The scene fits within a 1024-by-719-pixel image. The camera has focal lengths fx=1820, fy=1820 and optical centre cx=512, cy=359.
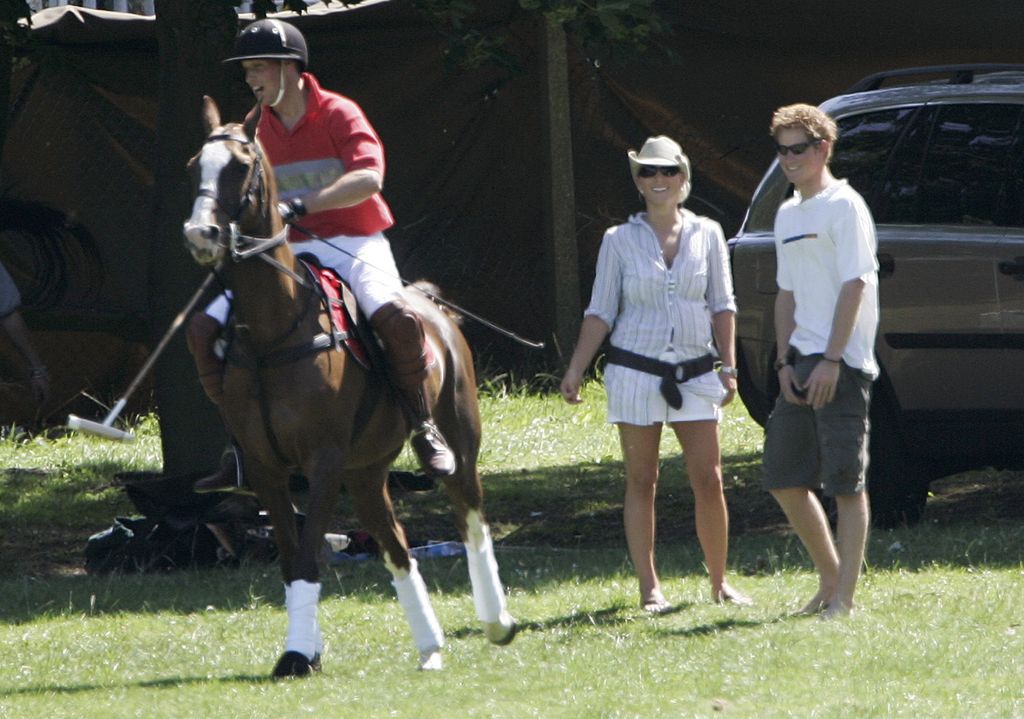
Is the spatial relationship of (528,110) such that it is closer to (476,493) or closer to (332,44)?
(332,44)

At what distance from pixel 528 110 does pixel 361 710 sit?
9.32m

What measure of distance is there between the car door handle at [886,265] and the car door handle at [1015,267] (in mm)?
535

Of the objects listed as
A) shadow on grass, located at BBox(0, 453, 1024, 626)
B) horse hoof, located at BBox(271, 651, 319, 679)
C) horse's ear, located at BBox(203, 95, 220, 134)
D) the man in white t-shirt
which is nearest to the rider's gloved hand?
horse's ear, located at BBox(203, 95, 220, 134)

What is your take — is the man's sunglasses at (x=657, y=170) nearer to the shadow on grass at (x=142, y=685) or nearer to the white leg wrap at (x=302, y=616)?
the white leg wrap at (x=302, y=616)

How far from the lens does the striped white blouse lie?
760 cm

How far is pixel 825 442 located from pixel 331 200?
213cm

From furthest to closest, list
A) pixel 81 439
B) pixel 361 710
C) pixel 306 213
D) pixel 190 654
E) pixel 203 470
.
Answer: pixel 81 439 < pixel 203 470 < pixel 190 654 < pixel 306 213 < pixel 361 710

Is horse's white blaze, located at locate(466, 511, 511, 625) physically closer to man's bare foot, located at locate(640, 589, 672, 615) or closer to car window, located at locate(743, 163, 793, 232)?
man's bare foot, located at locate(640, 589, 672, 615)

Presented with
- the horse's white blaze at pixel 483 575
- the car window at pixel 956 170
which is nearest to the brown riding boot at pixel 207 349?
the horse's white blaze at pixel 483 575

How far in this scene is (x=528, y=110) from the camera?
14.8 m

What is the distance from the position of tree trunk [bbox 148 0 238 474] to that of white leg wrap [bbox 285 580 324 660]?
4068mm

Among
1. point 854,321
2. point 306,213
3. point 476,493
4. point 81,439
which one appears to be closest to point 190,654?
point 476,493

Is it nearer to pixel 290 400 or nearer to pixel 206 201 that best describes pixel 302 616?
pixel 290 400

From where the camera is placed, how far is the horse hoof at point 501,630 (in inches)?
283
